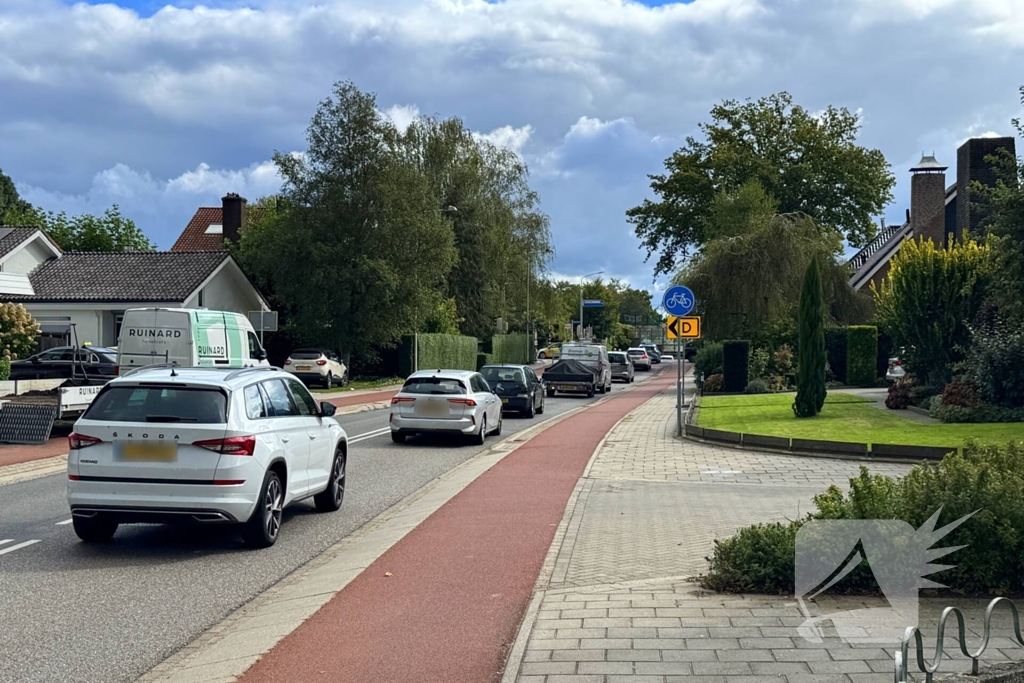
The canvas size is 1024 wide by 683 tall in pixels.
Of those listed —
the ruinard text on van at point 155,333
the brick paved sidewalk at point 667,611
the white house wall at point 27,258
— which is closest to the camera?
the brick paved sidewalk at point 667,611

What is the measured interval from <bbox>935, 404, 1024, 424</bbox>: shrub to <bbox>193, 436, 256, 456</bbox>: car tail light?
15638 millimetres

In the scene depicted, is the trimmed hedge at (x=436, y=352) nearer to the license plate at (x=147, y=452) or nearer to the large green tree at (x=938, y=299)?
the large green tree at (x=938, y=299)

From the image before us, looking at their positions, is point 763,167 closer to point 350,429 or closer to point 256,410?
point 350,429

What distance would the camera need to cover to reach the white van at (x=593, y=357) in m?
41.1

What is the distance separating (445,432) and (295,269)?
2735 centimetres

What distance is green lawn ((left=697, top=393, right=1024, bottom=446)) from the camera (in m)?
17.2

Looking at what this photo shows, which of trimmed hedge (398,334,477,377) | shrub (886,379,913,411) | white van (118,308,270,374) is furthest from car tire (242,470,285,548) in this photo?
trimmed hedge (398,334,477,377)

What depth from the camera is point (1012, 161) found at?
52.7 ft

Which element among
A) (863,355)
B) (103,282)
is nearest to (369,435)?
(863,355)

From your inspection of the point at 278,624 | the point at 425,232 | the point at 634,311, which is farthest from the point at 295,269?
the point at 634,311

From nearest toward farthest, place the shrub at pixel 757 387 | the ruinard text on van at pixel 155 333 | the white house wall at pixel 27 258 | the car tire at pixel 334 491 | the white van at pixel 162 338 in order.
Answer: the car tire at pixel 334 491, the white van at pixel 162 338, the ruinard text on van at pixel 155 333, the shrub at pixel 757 387, the white house wall at pixel 27 258

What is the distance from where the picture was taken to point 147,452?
8.58m

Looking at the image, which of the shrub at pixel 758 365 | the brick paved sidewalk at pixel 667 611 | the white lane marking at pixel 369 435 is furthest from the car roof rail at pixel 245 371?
the shrub at pixel 758 365

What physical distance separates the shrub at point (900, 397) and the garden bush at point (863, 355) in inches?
476
